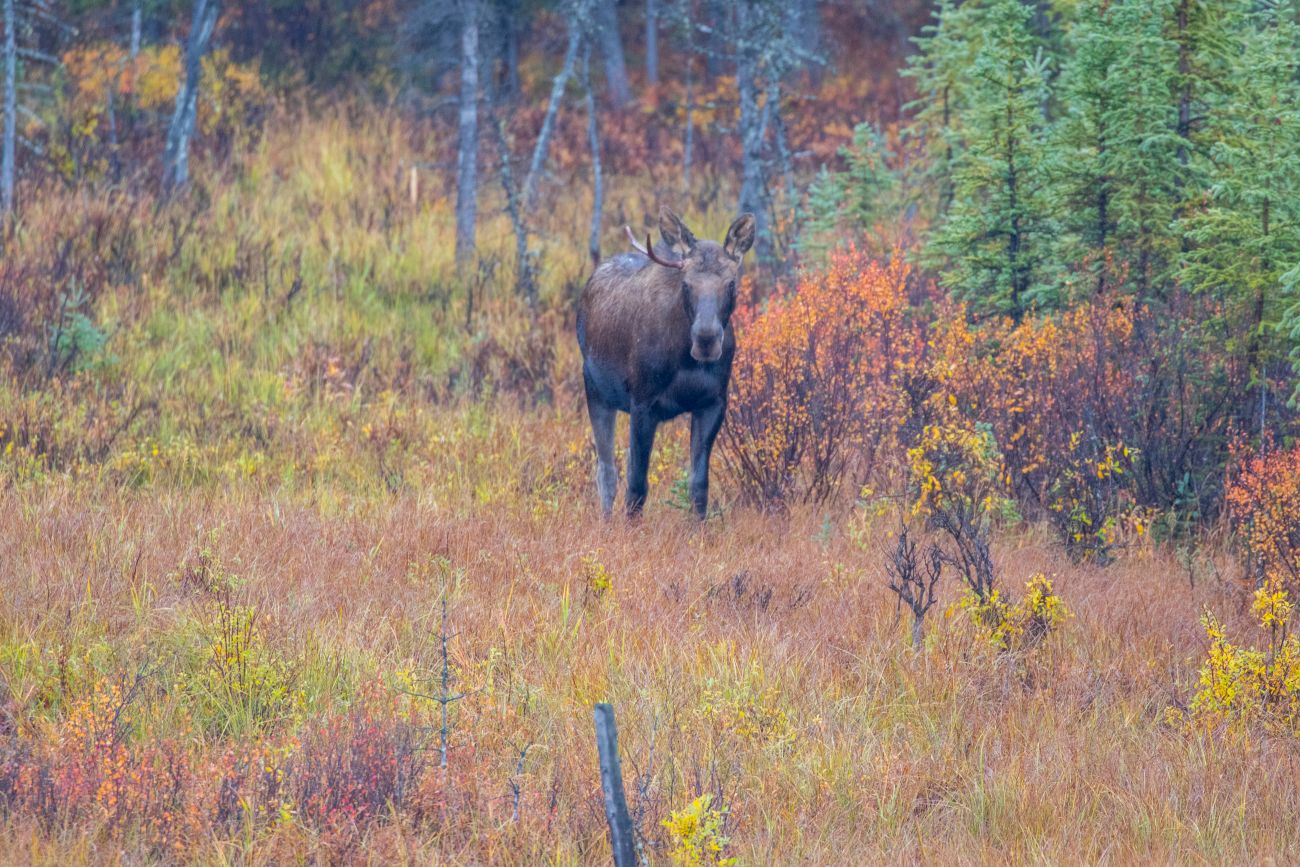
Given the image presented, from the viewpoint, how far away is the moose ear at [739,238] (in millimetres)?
8336

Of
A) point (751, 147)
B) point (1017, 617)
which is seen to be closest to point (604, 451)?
point (1017, 617)

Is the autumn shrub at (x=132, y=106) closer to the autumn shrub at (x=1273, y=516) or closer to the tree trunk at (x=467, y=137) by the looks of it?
the tree trunk at (x=467, y=137)

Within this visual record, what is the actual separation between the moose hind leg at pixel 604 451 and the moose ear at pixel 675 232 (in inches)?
57.0

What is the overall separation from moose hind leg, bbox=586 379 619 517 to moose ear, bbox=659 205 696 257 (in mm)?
1448

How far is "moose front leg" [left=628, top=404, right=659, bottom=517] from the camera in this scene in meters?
8.79

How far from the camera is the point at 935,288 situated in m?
12.1

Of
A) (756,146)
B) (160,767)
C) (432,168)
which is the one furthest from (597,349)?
(432,168)

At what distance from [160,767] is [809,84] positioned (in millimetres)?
25309

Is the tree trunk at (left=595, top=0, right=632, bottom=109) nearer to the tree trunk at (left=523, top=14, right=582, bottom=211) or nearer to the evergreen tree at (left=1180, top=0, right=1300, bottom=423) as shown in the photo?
the tree trunk at (left=523, top=14, right=582, bottom=211)

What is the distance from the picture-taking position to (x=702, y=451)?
8633mm

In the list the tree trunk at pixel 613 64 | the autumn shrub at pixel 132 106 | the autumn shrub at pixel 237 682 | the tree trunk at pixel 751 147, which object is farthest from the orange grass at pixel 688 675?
the tree trunk at pixel 613 64

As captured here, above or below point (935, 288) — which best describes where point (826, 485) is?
below

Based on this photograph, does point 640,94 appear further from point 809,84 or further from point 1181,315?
point 1181,315

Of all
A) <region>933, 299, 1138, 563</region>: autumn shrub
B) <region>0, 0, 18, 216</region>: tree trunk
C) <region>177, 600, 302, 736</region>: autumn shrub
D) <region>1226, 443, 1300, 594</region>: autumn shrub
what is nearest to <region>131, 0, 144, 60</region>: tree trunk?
<region>0, 0, 18, 216</region>: tree trunk
